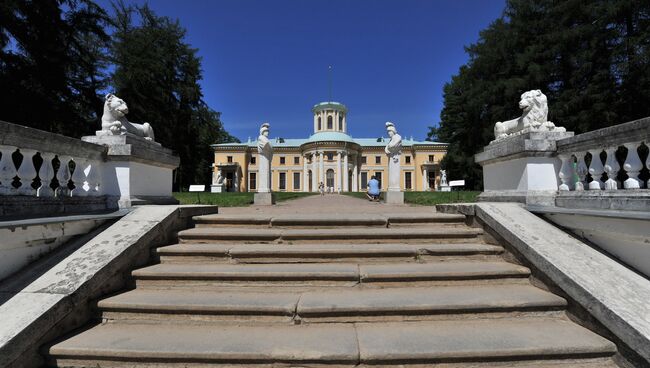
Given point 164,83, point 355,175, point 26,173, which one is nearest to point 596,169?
point 26,173

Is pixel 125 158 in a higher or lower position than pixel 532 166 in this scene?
higher

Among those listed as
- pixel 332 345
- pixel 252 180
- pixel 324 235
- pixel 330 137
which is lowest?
pixel 332 345

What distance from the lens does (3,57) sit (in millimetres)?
12094

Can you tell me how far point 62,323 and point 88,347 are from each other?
402mm

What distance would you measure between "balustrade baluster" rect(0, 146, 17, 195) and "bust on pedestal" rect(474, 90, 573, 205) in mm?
6485

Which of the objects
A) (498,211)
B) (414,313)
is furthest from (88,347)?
(498,211)

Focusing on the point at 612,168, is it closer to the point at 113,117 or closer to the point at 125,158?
the point at 125,158

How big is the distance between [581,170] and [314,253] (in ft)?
12.4

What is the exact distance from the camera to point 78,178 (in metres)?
4.20

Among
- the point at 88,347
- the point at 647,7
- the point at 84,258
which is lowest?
the point at 88,347

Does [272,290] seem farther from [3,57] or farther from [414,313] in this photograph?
[3,57]

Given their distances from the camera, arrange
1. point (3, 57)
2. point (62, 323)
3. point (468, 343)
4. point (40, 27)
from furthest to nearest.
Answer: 1. point (40, 27)
2. point (3, 57)
3. point (62, 323)
4. point (468, 343)

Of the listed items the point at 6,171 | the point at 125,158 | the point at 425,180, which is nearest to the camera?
the point at 6,171

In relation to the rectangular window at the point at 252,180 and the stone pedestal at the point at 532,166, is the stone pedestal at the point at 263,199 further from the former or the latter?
the rectangular window at the point at 252,180
